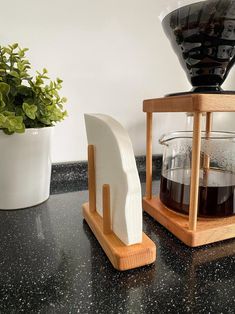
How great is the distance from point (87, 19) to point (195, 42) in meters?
0.40

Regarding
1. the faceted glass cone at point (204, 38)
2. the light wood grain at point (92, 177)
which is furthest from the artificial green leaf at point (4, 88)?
the faceted glass cone at point (204, 38)

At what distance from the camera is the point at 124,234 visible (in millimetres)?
325

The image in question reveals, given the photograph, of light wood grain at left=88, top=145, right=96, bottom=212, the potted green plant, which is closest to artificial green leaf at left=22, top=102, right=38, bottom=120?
the potted green plant

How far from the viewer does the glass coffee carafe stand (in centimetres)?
41

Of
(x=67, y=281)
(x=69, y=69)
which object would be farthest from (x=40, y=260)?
(x=69, y=69)

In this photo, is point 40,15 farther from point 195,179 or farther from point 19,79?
point 195,179

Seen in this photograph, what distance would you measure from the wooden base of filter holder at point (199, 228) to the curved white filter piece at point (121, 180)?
0.10 m

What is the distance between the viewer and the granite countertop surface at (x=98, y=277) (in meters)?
0.26

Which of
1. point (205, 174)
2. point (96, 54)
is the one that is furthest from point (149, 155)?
point (96, 54)

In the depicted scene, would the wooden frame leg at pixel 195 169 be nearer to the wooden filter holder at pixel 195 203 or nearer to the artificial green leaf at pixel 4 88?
the wooden filter holder at pixel 195 203

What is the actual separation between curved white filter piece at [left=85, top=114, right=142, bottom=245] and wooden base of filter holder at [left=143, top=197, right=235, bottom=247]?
0.10 meters

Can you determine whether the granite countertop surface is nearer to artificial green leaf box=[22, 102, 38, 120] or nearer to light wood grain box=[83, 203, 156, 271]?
light wood grain box=[83, 203, 156, 271]

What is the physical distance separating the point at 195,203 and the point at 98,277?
18 centimetres

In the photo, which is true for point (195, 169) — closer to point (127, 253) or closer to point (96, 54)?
point (127, 253)
